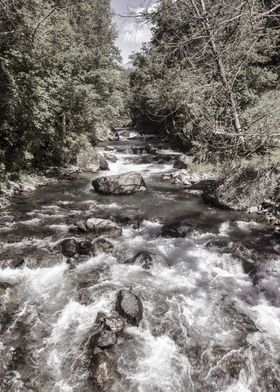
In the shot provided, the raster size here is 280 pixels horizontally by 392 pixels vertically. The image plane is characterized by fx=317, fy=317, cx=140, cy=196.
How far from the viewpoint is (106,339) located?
18.9ft

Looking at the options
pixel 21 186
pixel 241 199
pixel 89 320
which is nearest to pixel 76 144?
pixel 21 186

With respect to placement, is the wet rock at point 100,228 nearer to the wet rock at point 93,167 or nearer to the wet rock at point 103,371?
the wet rock at point 103,371

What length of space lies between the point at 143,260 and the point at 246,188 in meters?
5.70

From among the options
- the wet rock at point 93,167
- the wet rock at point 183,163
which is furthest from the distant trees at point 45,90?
the wet rock at point 183,163

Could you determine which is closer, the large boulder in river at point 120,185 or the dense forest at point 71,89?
the dense forest at point 71,89

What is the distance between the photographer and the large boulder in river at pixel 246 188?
1174 cm

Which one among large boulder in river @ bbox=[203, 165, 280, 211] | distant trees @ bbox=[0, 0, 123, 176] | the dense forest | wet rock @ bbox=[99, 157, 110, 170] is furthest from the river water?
wet rock @ bbox=[99, 157, 110, 170]

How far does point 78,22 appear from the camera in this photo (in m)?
24.4

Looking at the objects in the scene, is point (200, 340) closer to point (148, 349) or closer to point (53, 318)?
point (148, 349)

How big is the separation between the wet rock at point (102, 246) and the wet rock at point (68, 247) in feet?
1.93

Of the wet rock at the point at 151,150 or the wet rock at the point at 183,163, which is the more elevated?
the wet rock at the point at 183,163

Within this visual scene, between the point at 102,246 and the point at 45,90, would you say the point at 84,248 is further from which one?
the point at 45,90

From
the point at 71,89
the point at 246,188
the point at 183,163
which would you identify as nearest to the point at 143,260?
the point at 246,188

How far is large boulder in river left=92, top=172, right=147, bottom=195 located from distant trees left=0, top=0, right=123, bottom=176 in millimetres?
3770
